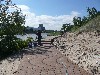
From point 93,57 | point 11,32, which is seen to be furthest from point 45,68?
point 11,32

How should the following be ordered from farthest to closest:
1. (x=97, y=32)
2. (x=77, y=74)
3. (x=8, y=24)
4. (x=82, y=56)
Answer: (x=8, y=24), (x=97, y=32), (x=82, y=56), (x=77, y=74)

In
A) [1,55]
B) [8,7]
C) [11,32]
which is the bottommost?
[1,55]

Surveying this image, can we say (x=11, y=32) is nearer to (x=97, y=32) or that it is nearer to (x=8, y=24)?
(x=8, y=24)

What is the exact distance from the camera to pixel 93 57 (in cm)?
1420

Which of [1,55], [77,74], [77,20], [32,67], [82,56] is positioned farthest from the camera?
[77,20]

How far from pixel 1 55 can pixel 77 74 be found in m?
13.4

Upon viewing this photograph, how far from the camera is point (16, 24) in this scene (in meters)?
29.3

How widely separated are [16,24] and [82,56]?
50.7 ft

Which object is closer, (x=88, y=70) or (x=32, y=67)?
(x=88, y=70)

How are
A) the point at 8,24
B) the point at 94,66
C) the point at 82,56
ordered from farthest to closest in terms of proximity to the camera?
the point at 8,24 → the point at 82,56 → the point at 94,66

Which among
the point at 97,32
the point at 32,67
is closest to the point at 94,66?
the point at 32,67

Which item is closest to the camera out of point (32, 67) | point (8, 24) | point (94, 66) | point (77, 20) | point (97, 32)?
point (94, 66)

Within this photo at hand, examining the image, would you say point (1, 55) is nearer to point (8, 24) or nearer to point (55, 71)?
Result: point (8, 24)

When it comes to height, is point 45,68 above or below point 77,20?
below
